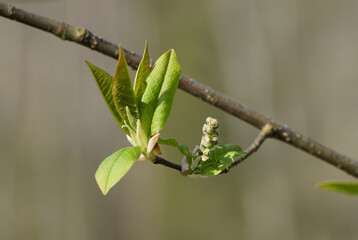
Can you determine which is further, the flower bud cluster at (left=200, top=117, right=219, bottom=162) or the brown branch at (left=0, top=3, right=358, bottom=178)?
the brown branch at (left=0, top=3, right=358, bottom=178)

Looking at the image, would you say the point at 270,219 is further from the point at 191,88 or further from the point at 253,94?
the point at 191,88

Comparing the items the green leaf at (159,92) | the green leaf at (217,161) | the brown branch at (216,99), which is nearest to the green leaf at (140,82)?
the green leaf at (159,92)

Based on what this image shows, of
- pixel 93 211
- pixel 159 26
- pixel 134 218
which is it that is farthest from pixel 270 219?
pixel 159 26

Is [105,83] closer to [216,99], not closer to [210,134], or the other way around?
[210,134]

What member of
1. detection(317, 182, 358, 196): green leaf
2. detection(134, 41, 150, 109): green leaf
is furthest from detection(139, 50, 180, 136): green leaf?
detection(317, 182, 358, 196): green leaf

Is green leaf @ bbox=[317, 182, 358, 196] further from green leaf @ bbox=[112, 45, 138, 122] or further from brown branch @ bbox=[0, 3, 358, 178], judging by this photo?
brown branch @ bbox=[0, 3, 358, 178]

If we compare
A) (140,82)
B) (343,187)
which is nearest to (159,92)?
(140,82)

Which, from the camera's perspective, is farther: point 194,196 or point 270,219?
point 194,196
